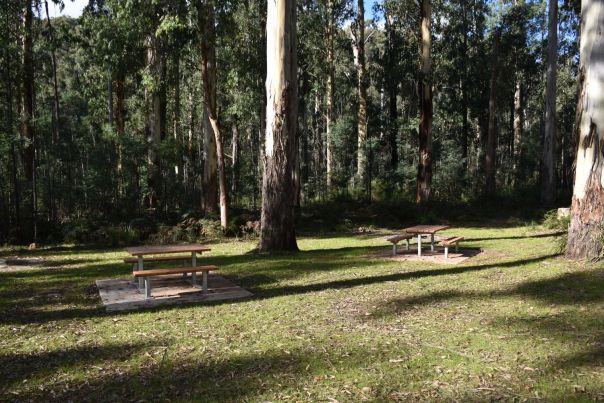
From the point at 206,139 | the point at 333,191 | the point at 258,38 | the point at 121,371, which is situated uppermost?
the point at 258,38

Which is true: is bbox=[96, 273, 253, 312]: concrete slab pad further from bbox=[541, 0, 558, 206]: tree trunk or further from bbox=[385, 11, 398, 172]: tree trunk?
bbox=[385, 11, 398, 172]: tree trunk

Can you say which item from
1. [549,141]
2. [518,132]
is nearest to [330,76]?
[549,141]

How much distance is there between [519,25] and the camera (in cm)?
3341

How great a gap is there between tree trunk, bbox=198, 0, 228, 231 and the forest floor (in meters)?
→ 6.43

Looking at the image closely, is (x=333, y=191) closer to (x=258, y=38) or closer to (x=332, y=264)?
(x=258, y=38)

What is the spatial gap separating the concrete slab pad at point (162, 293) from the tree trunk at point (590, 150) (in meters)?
6.04

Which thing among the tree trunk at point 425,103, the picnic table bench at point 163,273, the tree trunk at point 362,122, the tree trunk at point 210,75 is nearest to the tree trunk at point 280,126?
the tree trunk at point 210,75

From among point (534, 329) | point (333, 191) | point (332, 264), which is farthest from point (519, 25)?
point (534, 329)

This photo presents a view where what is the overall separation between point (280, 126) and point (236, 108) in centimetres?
1014

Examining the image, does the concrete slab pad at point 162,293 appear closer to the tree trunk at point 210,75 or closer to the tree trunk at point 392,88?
the tree trunk at point 210,75

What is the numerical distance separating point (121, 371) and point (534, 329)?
4367 millimetres

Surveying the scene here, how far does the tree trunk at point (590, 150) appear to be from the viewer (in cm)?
880

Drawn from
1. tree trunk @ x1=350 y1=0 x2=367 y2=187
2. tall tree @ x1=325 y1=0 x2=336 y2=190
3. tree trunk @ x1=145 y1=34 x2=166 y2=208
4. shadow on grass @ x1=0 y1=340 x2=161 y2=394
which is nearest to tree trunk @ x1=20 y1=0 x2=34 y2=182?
tree trunk @ x1=145 y1=34 x2=166 y2=208

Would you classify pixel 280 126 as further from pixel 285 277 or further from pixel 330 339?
pixel 330 339
